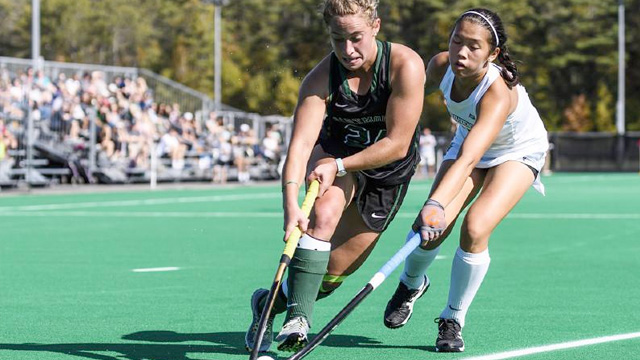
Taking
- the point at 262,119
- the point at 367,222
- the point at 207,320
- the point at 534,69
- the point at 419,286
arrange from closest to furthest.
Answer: the point at 367,222, the point at 419,286, the point at 207,320, the point at 262,119, the point at 534,69

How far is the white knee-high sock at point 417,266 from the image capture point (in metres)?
7.06

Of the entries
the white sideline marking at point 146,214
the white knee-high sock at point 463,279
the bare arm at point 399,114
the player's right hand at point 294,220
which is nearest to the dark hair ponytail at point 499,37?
the bare arm at point 399,114

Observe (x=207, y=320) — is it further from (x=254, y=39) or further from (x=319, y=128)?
(x=254, y=39)

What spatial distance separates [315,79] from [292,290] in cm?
109

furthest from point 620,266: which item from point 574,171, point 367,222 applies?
point 574,171

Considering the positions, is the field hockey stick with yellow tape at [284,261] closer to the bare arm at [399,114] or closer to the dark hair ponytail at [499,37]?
the bare arm at [399,114]

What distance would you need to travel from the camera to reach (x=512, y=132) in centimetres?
669

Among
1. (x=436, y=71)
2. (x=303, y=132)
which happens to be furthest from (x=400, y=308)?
(x=303, y=132)

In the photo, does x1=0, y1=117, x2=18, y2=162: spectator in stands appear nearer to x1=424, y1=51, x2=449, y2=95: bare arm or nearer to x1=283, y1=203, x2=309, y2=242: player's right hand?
x1=424, y1=51, x2=449, y2=95: bare arm

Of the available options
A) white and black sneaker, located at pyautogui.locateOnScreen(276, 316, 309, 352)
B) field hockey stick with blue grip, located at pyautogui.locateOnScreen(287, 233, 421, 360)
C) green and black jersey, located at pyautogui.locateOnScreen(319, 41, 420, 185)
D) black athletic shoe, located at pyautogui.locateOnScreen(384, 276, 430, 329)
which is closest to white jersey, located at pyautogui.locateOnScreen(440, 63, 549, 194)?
green and black jersey, located at pyautogui.locateOnScreen(319, 41, 420, 185)

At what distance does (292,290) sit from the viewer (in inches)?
234

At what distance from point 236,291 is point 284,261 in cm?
395

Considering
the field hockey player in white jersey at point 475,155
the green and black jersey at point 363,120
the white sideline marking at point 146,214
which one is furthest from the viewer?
the white sideline marking at point 146,214

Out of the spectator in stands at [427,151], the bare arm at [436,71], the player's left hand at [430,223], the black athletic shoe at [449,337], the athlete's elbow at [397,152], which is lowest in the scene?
the spectator in stands at [427,151]
